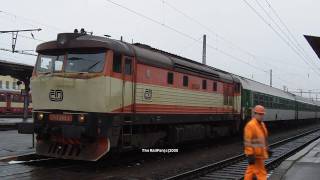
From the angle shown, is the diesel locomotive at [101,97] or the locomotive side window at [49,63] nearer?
the diesel locomotive at [101,97]

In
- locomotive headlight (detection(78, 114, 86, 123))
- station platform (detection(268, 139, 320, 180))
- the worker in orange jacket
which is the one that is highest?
locomotive headlight (detection(78, 114, 86, 123))

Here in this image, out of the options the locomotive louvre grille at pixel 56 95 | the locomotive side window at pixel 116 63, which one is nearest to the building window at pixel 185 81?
the locomotive side window at pixel 116 63

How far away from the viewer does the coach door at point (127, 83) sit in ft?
41.9

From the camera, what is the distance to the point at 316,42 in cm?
1348

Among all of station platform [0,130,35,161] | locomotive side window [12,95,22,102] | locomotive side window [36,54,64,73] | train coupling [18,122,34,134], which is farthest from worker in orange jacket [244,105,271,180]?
locomotive side window [12,95,22,102]

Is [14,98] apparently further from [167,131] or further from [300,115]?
[167,131]

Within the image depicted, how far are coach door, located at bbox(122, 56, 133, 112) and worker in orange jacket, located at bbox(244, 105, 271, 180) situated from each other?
17.2ft

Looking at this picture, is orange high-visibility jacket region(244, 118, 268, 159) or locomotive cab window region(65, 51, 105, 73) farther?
locomotive cab window region(65, 51, 105, 73)

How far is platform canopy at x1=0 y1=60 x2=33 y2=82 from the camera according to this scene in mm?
19578

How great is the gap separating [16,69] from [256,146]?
1445cm

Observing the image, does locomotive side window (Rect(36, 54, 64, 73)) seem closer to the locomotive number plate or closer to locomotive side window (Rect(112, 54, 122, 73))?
the locomotive number plate

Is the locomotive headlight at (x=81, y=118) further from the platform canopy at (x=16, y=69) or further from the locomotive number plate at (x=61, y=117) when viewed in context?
the platform canopy at (x=16, y=69)

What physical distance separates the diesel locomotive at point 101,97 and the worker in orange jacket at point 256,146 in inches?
183

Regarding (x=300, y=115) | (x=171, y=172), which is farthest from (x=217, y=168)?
(x=300, y=115)
